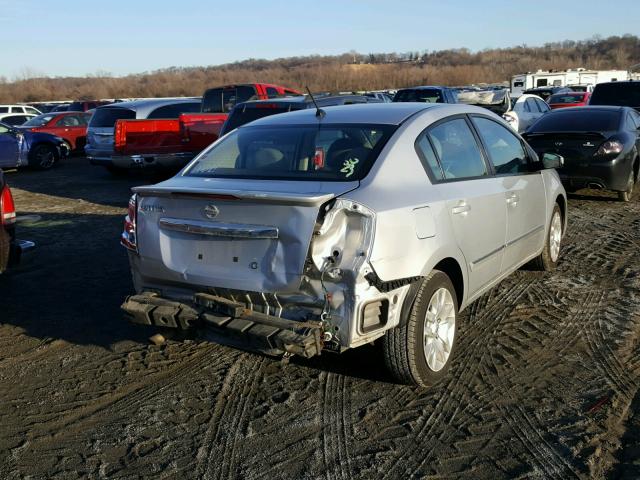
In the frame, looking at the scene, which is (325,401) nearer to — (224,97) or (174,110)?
(224,97)

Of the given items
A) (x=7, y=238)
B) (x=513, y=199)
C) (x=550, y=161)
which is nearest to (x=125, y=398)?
(x=7, y=238)

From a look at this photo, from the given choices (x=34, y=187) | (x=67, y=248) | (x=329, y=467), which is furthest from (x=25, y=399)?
(x=34, y=187)

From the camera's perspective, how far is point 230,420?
3795 mm

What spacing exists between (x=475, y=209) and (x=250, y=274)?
169cm

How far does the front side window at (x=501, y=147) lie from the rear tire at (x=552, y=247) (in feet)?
2.91

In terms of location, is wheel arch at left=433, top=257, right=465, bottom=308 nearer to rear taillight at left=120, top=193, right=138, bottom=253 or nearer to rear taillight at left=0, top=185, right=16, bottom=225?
rear taillight at left=120, top=193, right=138, bottom=253

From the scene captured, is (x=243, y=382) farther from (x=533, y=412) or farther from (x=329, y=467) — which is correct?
(x=533, y=412)

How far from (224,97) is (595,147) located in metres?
8.52

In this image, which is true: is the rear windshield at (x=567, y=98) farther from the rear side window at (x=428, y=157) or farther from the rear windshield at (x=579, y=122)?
the rear side window at (x=428, y=157)

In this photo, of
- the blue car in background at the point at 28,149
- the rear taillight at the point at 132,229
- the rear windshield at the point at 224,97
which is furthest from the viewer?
the blue car in background at the point at 28,149

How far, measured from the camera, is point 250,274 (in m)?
3.73

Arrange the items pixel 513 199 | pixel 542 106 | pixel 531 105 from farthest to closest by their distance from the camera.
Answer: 1. pixel 542 106
2. pixel 531 105
3. pixel 513 199

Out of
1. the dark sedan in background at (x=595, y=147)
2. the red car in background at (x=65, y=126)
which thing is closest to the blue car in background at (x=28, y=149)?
the red car in background at (x=65, y=126)

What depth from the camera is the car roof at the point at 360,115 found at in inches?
179
